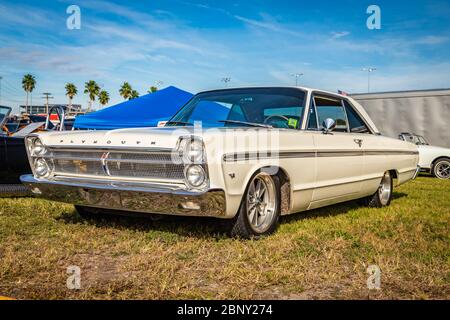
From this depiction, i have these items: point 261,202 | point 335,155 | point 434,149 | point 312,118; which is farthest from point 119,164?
point 434,149

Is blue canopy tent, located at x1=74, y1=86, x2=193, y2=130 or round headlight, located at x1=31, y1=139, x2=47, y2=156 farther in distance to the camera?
blue canopy tent, located at x1=74, y1=86, x2=193, y2=130

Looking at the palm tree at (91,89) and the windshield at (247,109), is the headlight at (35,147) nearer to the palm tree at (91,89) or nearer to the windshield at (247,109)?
the windshield at (247,109)

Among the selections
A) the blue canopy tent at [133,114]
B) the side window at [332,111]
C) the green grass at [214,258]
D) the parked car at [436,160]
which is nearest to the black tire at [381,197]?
the green grass at [214,258]

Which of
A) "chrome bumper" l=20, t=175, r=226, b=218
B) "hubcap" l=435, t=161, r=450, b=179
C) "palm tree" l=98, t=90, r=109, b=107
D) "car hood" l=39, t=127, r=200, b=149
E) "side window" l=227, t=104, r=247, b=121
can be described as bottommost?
"hubcap" l=435, t=161, r=450, b=179

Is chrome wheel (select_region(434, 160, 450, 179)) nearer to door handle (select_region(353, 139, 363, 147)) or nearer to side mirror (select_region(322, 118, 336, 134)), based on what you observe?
door handle (select_region(353, 139, 363, 147))

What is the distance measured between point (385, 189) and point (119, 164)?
413 cm

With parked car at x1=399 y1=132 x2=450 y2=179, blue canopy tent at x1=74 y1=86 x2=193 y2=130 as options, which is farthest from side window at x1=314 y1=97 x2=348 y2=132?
parked car at x1=399 y1=132 x2=450 y2=179

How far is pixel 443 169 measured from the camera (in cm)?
1323

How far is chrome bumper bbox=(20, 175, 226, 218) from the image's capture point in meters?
3.66

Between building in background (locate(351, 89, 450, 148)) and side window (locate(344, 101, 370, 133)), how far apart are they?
8.55 metres

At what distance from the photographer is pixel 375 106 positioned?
14.7 metres

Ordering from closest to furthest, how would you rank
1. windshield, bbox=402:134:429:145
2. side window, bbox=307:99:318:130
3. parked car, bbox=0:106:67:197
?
side window, bbox=307:99:318:130 → parked car, bbox=0:106:67:197 → windshield, bbox=402:134:429:145

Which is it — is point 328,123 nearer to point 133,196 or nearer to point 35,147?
point 133,196
